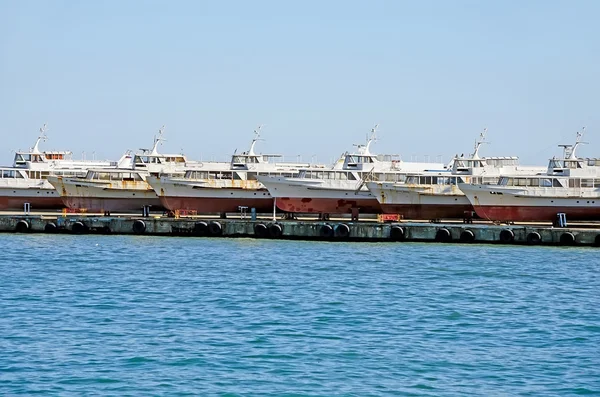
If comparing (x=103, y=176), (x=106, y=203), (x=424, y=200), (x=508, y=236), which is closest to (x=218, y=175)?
(x=106, y=203)

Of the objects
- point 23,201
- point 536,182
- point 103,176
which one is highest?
point 103,176

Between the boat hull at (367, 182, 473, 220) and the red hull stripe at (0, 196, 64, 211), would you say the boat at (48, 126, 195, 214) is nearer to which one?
the red hull stripe at (0, 196, 64, 211)

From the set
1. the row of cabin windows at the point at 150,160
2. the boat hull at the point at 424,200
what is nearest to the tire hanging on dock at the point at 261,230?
the boat hull at the point at 424,200

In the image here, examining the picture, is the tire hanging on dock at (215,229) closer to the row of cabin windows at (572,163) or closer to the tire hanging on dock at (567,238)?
the tire hanging on dock at (567,238)

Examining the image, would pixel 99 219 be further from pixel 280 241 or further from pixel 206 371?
pixel 206 371

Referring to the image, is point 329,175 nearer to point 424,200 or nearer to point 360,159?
point 360,159

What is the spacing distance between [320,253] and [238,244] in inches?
266

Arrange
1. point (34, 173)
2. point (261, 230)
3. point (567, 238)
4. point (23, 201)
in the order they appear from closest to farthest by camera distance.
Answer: point (567, 238), point (261, 230), point (23, 201), point (34, 173)

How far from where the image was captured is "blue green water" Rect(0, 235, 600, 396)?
27062 mm

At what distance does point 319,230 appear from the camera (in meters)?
65.1

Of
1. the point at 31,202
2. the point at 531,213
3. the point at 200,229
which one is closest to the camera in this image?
the point at 200,229

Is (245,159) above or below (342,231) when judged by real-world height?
above

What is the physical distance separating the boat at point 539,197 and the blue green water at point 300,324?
1250cm

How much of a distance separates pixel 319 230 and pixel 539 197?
588 inches
